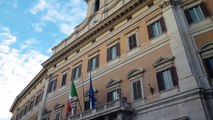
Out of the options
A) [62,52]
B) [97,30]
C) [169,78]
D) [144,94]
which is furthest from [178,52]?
[62,52]

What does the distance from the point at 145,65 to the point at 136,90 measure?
1.86 m

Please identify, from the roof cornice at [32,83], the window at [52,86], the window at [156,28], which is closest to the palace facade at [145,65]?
the window at [156,28]

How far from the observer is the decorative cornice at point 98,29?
18025mm

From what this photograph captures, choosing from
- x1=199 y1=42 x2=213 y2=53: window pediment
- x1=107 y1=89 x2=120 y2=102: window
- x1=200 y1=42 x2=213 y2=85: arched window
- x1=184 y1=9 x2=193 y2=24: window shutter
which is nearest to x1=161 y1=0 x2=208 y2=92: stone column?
x1=184 y1=9 x2=193 y2=24: window shutter

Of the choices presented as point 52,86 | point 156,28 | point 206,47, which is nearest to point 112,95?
point 156,28

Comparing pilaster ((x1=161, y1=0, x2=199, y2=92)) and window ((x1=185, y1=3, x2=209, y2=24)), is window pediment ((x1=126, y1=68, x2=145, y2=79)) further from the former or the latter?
window ((x1=185, y1=3, x2=209, y2=24))

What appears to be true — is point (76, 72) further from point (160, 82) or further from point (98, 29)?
point (160, 82)

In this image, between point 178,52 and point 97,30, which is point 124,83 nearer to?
point 178,52

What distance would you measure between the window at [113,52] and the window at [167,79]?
494cm

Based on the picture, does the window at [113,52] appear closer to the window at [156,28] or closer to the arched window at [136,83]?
the arched window at [136,83]

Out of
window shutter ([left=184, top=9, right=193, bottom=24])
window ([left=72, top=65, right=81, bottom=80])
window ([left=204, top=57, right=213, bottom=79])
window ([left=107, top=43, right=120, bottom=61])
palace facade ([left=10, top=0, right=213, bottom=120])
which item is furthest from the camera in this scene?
window ([left=72, top=65, right=81, bottom=80])

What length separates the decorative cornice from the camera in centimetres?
1802

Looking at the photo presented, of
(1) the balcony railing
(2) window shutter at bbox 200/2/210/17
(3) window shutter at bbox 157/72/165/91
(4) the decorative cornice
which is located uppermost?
(4) the decorative cornice

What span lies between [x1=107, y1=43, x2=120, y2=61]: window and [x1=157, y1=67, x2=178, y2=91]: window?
4.94 m
